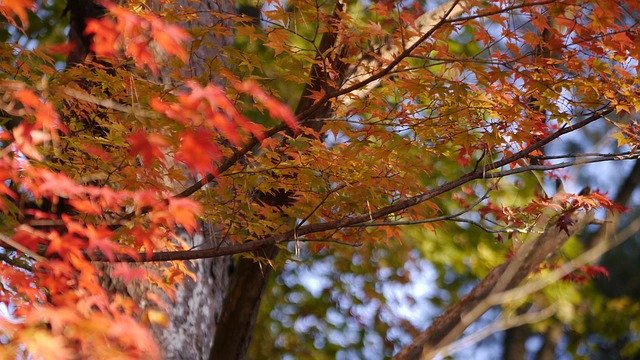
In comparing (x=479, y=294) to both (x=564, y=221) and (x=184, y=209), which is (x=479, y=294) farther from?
(x=184, y=209)

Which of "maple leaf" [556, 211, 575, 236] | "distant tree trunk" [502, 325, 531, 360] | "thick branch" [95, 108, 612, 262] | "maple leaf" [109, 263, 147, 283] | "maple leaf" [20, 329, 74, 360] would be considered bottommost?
"maple leaf" [20, 329, 74, 360]

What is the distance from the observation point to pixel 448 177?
9.20 m

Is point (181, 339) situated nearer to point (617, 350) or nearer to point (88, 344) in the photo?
point (88, 344)

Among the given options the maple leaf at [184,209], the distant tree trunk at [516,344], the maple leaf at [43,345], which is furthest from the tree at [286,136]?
the distant tree trunk at [516,344]

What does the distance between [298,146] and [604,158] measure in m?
1.32

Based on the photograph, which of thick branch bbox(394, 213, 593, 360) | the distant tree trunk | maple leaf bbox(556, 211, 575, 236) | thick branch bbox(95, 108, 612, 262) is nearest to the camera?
thick branch bbox(95, 108, 612, 262)

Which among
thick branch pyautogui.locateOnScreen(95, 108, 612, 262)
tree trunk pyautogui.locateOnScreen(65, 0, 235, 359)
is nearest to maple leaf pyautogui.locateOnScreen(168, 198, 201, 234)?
thick branch pyautogui.locateOnScreen(95, 108, 612, 262)

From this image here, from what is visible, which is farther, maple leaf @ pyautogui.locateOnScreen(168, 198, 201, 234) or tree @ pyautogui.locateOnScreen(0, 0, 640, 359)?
tree @ pyautogui.locateOnScreen(0, 0, 640, 359)

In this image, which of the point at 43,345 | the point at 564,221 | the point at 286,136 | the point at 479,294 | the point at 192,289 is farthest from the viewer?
the point at 192,289

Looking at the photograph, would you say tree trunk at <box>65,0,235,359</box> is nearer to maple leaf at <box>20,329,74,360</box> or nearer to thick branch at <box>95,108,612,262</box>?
thick branch at <box>95,108,612,262</box>

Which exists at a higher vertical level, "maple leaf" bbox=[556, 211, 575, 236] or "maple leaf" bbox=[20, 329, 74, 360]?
"maple leaf" bbox=[556, 211, 575, 236]

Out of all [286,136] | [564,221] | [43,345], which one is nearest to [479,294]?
[564,221]

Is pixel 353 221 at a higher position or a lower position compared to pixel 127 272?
higher

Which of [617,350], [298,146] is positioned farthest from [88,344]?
[617,350]
